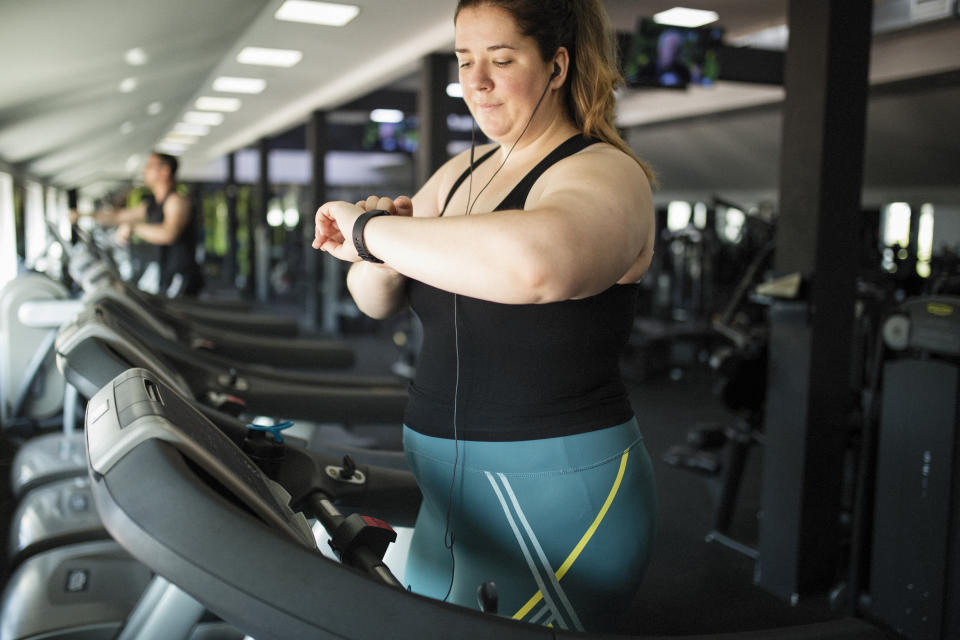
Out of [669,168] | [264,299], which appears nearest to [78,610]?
[264,299]

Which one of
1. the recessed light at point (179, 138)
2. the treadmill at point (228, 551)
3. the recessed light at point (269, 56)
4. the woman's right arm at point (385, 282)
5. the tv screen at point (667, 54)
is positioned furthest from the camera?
the recessed light at point (179, 138)

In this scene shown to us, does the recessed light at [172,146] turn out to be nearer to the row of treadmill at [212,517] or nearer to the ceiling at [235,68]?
the ceiling at [235,68]

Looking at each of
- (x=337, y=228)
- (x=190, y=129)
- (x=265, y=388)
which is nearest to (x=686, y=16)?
(x=265, y=388)

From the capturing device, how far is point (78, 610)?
1.96m

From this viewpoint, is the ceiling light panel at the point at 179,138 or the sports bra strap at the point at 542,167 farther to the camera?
the ceiling light panel at the point at 179,138

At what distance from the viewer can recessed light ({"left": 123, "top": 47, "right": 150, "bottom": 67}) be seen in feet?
17.7

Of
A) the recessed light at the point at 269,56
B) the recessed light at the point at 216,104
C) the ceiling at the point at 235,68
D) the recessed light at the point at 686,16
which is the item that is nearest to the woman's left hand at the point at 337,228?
the ceiling at the point at 235,68

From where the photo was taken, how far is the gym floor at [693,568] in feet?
8.43

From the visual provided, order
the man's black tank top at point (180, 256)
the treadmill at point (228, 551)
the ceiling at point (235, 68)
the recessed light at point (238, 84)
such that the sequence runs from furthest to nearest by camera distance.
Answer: the recessed light at point (238, 84) → the man's black tank top at point (180, 256) → the ceiling at point (235, 68) → the treadmill at point (228, 551)

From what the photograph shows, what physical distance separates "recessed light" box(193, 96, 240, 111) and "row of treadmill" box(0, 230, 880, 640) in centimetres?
639

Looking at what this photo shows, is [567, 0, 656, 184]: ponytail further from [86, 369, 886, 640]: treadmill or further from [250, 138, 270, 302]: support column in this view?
[250, 138, 270, 302]: support column

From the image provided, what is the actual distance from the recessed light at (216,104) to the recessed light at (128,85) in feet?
4.31

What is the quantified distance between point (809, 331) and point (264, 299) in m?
11.2

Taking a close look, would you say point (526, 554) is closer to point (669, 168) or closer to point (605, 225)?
point (605, 225)
